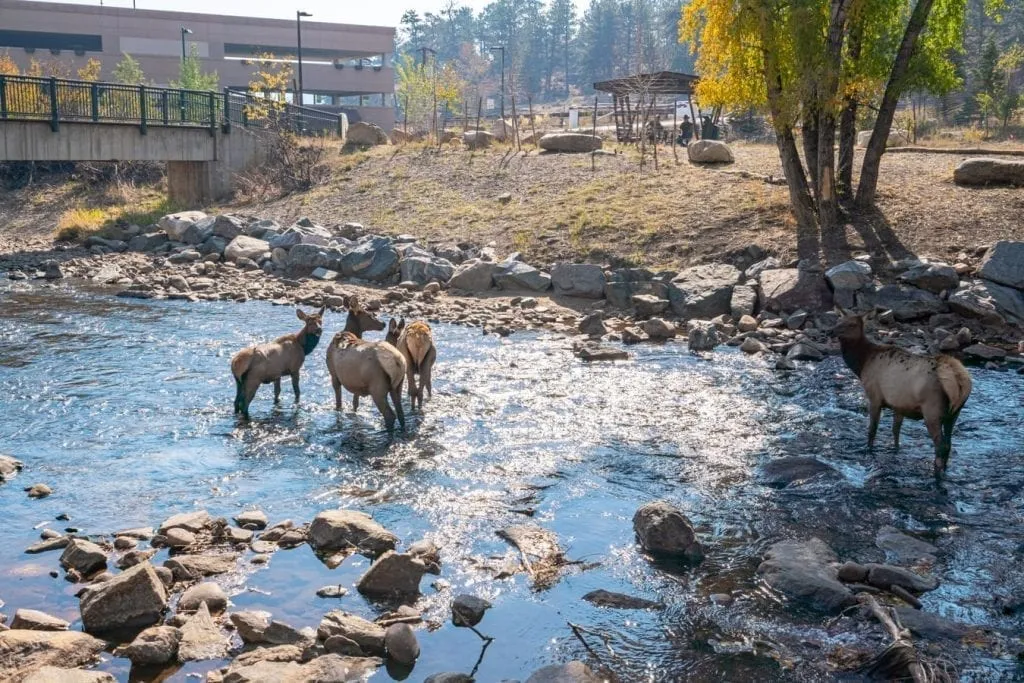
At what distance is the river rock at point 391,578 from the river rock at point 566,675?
1.59 m

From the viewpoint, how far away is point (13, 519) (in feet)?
31.1

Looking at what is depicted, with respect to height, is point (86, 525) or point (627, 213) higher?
point (627, 213)

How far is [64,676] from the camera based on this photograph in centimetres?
616

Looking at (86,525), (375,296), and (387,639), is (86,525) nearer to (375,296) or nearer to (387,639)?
(387,639)

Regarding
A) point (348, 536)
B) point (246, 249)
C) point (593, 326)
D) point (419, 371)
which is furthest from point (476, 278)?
point (348, 536)

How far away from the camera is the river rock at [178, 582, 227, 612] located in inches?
297

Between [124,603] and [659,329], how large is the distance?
41.8 feet

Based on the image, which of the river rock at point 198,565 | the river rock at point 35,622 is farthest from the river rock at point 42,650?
the river rock at point 198,565

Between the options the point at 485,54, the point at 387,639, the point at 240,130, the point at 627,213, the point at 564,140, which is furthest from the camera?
the point at 485,54

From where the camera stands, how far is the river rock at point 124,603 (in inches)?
286

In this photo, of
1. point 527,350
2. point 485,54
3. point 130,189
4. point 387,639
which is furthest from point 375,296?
point 485,54

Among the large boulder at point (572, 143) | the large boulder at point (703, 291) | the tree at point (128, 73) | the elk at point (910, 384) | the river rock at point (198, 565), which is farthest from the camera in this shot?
the tree at point (128, 73)

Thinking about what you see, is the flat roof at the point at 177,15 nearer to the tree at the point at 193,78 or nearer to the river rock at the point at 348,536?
the tree at the point at 193,78

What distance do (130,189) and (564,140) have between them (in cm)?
1752
